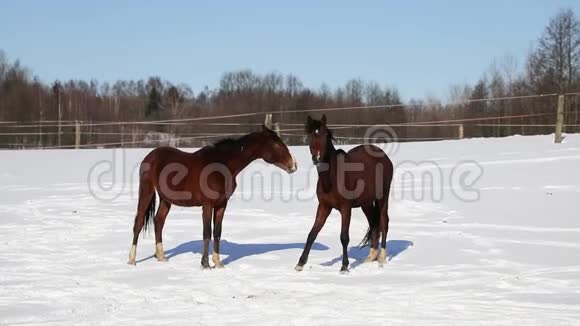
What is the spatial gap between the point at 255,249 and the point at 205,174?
4.80 ft

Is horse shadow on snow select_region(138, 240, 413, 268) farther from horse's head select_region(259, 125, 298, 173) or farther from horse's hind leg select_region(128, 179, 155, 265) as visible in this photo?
horse's head select_region(259, 125, 298, 173)

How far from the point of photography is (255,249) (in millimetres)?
8172

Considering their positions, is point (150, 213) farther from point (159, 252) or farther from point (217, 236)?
point (217, 236)

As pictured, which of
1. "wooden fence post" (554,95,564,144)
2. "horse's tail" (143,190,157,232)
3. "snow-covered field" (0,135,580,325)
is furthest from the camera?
"wooden fence post" (554,95,564,144)

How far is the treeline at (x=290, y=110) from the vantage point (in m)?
26.4

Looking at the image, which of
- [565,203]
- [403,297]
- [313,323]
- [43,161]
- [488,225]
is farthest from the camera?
[43,161]

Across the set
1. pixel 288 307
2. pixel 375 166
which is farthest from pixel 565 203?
pixel 288 307

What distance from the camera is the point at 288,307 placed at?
5043mm

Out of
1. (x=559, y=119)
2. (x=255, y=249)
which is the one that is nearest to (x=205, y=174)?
(x=255, y=249)

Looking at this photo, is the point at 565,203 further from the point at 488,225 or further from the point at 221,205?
the point at 221,205

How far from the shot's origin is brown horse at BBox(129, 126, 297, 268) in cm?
713

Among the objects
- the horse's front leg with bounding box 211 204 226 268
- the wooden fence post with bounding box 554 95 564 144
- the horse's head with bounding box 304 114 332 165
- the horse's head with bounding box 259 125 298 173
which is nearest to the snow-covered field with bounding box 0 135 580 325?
the horse's front leg with bounding box 211 204 226 268

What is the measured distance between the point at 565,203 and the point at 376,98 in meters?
46.7

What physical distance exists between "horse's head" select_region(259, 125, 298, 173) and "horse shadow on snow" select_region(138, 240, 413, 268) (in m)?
1.20
